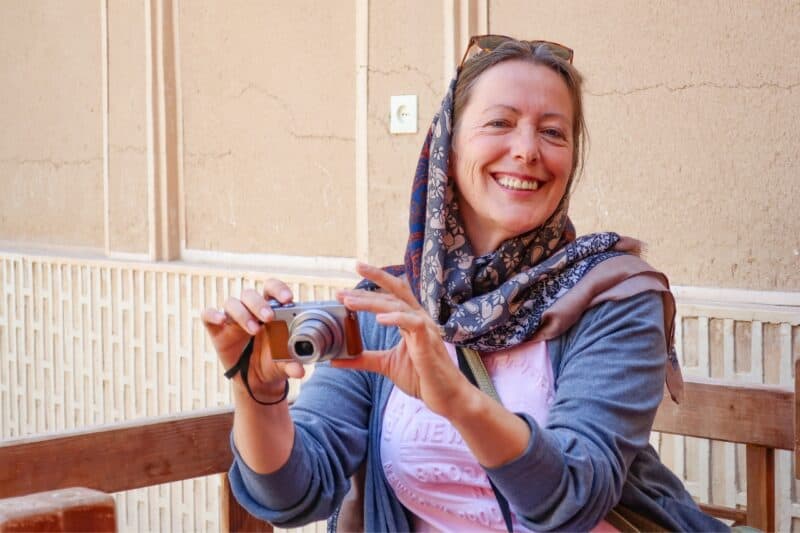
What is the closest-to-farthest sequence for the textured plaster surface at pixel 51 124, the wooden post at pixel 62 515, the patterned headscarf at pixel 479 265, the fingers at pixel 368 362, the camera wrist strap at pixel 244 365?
the wooden post at pixel 62 515
the fingers at pixel 368 362
the camera wrist strap at pixel 244 365
the patterned headscarf at pixel 479 265
the textured plaster surface at pixel 51 124

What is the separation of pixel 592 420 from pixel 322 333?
47cm

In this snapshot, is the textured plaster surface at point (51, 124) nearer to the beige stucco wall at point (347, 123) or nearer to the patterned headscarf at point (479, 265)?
the beige stucco wall at point (347, 123)

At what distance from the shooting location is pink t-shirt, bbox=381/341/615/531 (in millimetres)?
1820

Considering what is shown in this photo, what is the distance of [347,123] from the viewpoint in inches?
171

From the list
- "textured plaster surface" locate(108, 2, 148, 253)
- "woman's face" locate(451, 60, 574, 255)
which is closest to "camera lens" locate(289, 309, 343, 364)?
"woman's face" locate(451, 60, 574, 255)

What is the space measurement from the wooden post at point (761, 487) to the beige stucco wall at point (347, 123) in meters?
1.16

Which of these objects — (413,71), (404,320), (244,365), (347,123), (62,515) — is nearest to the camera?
(62,515)

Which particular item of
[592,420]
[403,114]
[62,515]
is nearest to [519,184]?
[592,420]

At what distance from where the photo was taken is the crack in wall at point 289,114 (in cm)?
439

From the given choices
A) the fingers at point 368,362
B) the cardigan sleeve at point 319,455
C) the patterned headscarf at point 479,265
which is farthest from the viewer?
the patterned headscarf at point 479,265

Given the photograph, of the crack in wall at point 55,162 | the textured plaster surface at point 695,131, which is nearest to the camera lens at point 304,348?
the textured plaster surface at point 695,131

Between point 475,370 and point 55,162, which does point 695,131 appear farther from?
point 55,162

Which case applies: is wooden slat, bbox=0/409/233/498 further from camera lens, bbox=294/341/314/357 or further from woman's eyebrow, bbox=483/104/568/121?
woman's eyebrow, bbox=483/104/568/121

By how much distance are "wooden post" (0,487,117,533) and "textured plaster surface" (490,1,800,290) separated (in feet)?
8.39
